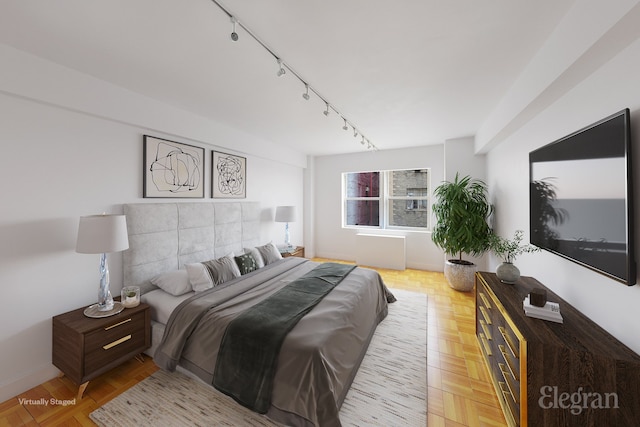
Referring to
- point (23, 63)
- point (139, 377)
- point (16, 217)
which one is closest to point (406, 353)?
point (139, 377)

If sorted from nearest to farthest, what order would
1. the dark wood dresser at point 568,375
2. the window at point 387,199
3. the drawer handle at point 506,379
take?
1. the dark wood dresser at point 568,375
2. the drawer handle at point 506,379
3. the window at point 387,199

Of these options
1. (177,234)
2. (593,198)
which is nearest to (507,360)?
(593,198)

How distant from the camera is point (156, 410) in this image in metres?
1.69

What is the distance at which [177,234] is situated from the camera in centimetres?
287

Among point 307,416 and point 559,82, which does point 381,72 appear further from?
point 307,416

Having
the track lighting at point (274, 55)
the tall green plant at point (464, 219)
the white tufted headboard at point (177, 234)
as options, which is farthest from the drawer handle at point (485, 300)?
the white tufted headboard at point (177, 234)

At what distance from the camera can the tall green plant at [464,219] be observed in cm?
360

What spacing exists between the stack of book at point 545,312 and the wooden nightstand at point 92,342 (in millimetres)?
3035

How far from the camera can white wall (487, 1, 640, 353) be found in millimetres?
1227

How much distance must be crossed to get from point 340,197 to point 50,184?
4.67 m

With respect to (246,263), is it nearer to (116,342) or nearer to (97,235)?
(116,342)

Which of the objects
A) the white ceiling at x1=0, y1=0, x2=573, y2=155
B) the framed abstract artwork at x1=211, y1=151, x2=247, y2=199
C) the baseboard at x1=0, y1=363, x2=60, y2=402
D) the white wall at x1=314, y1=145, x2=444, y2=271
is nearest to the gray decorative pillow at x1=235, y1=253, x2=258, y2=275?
the framed abstract artwork at x1=211, y1=151, x2=247, y2=199

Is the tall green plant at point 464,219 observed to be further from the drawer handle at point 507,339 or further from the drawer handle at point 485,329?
the drawer handle at point 507,339

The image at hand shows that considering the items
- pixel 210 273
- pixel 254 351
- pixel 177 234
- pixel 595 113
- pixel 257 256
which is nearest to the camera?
pixel 595 113
